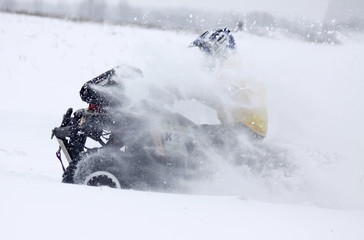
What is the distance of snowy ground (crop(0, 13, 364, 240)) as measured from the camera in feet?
9.72

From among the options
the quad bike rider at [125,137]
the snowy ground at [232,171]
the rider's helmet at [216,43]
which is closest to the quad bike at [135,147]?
the quad bike rider at [125,137]

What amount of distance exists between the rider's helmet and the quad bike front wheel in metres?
2.00

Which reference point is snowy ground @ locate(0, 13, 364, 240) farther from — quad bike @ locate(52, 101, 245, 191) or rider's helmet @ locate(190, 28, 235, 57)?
quad bike @ locate(52, 101, 245, 191)

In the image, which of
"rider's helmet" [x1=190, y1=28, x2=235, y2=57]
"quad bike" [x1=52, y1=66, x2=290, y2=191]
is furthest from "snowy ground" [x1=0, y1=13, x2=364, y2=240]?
"quad bike" [x1=52, y1=66, x2=290, y2=191]

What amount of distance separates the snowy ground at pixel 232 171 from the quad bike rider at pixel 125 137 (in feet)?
1.41

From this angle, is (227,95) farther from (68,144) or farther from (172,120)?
(68,144)

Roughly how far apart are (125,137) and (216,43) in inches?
69.2

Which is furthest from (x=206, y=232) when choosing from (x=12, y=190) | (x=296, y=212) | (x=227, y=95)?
(x=227, y=95)

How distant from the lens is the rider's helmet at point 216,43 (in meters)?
5.33

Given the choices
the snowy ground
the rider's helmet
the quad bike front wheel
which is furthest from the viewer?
the rider's helmet

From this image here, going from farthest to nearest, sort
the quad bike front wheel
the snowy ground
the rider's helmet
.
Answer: the rider's helmet < the quad bike front wheel < the snowy ground

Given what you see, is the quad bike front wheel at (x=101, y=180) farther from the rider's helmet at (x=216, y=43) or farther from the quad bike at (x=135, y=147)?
the rider's helmet at (x=216, y=43)

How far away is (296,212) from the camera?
372cm

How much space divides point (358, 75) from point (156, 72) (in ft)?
14.4
